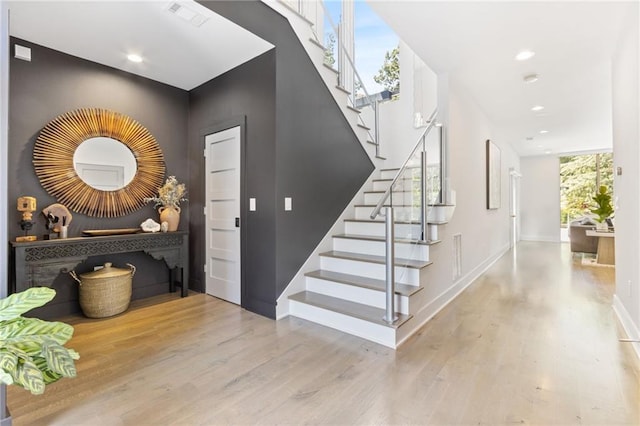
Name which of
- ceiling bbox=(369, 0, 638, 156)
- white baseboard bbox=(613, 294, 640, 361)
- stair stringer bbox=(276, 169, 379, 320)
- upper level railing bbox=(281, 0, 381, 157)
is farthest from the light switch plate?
white baseboard bbox=(613, 294, 640, 361)

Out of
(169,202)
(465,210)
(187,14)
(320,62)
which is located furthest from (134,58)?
(465,210)

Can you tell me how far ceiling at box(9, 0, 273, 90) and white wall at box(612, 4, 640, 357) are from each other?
10.3 ft

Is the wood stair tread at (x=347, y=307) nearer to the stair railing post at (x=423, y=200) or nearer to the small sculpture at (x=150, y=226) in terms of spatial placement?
the stair railing post at (x=423, y=200)

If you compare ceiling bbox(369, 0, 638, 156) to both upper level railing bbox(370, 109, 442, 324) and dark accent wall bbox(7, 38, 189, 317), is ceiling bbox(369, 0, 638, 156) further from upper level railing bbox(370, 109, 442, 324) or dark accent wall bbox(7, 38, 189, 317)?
dark accent wall bbox(7, 38, 189, 317)

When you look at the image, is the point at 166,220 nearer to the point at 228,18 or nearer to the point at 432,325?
the point at 228,18

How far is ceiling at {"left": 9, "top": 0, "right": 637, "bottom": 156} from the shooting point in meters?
2.50

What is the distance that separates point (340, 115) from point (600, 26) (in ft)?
8.49

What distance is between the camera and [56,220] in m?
2.93

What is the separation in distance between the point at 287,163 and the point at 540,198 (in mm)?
9515

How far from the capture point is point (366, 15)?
534 centimetres

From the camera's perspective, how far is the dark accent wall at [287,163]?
3043mm

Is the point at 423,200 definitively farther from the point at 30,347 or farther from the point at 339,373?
the point at 30,347

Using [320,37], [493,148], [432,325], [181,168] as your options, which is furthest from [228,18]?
[493,148]

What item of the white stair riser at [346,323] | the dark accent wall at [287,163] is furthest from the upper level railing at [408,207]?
the dark accent wall at [287,163]
